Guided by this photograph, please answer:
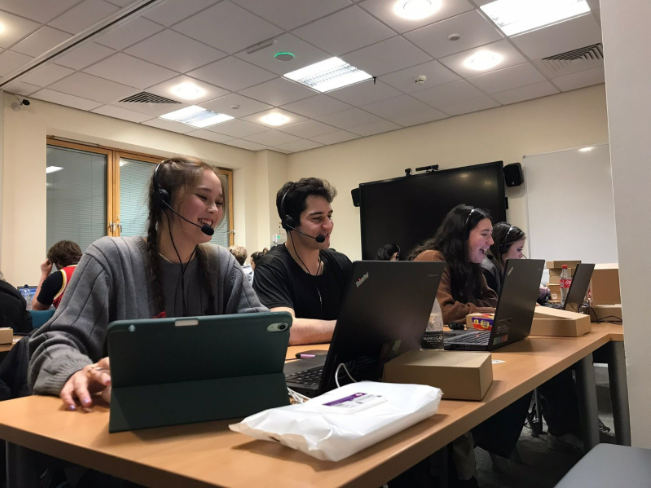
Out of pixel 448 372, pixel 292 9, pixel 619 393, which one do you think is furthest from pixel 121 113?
pixel 448 372

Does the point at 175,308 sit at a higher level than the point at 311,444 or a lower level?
higher

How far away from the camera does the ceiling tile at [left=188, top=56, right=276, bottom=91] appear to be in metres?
4.21

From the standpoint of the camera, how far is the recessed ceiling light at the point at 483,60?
4242 mm

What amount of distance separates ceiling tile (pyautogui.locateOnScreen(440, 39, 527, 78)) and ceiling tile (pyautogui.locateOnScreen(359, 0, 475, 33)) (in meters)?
0.66

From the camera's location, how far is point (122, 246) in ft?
4.33

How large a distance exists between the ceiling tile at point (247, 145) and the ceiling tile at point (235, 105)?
3.26ft

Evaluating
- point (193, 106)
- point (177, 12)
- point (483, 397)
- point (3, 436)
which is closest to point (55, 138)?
point (193, 106)

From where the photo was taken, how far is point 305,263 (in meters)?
2.10

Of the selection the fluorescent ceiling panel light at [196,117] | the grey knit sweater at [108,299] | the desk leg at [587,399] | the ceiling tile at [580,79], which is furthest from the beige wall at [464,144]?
the grey knit sweater at [108,299]

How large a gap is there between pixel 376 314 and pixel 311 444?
39 centimetres

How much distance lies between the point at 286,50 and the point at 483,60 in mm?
1694

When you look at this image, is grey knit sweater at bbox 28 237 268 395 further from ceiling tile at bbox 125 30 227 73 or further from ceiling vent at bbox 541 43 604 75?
ceiling vent at bbox 541 43 604 75

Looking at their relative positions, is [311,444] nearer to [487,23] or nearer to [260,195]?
[487,23]

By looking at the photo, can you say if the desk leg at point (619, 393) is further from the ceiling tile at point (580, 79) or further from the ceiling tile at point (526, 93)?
the ceiling tile at point (526, 93)
